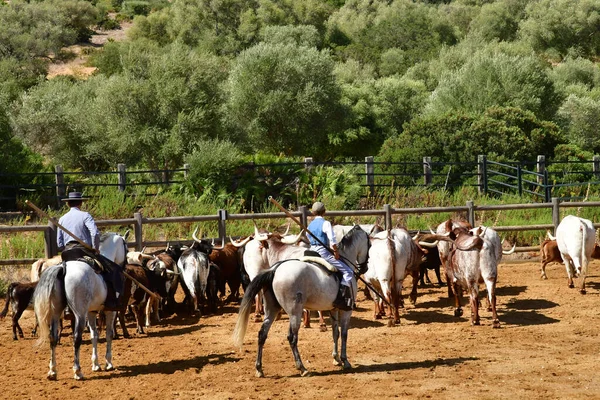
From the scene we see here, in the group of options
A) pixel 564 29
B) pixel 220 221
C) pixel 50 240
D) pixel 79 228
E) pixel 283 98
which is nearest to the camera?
pixel 79 228

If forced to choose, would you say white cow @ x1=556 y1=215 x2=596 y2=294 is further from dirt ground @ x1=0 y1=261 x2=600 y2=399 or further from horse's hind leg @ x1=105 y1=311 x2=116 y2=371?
horse's hind leg @ x1=105 y1=311 x2=116 y2=371

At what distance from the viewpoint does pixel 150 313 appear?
1591 centimetres

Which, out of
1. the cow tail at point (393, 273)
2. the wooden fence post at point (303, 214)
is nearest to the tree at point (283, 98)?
the wooden fence post at point (303, 214)

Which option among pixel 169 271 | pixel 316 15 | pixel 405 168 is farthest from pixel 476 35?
pixel 169 271

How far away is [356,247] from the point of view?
14.8 metres

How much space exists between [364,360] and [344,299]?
0.96 m

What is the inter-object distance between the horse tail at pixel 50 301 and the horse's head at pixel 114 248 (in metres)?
3.52

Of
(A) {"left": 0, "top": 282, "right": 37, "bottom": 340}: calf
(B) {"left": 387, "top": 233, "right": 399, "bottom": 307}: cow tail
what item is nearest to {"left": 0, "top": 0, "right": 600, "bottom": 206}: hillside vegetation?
(B) {"left": 387, "top": 233, "right": 399, "bottom": 307}: cow tail

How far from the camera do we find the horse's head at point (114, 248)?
15.2 metres

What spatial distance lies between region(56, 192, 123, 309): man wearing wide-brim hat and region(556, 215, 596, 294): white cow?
8.88 m

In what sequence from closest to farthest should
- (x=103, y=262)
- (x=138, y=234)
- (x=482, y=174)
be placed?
1. (x=103, y=262)
2. (x=138, y=234)
3. (x=482, y=174)

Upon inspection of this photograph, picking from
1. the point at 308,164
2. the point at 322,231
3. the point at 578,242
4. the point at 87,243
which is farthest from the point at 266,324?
the point at 308,164

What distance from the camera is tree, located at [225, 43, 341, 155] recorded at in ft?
152

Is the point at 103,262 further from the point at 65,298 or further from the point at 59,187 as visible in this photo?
the point at 59,187
